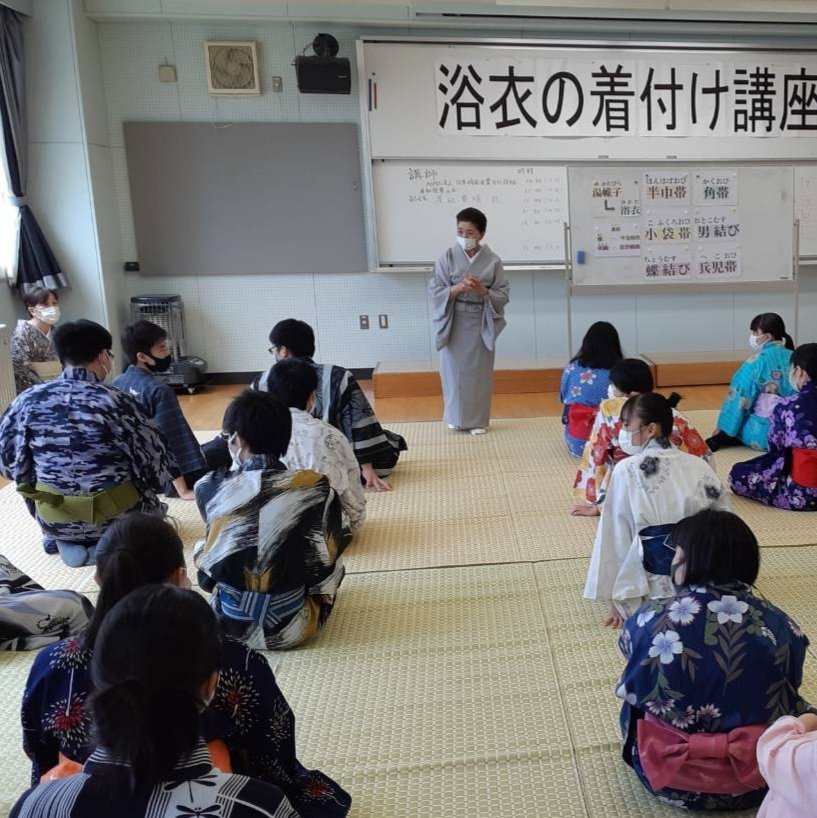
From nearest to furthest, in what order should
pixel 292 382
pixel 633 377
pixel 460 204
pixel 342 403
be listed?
pixel 292 382 < pixel 633 377 < pixel 342 403 < pixel 460 204

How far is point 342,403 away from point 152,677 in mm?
2625

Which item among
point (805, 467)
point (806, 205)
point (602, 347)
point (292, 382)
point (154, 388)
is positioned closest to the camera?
point (292, 382)

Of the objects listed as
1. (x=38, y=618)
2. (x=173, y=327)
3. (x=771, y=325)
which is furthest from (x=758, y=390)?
(x=173, y=327)

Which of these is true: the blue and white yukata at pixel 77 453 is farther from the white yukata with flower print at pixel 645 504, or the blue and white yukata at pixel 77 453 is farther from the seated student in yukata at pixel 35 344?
the seated student in yukata at pixel 35 344

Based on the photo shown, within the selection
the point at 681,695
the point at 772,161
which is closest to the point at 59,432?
the point at 681,695

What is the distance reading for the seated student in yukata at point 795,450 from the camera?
3.08m

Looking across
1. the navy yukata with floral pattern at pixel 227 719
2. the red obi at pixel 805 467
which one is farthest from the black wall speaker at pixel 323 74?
the navy yukata with floral pattern at pixel 227 719

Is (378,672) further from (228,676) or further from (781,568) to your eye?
(781,568)

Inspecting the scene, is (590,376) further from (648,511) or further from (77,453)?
(77,453)

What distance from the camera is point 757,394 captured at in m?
3.90

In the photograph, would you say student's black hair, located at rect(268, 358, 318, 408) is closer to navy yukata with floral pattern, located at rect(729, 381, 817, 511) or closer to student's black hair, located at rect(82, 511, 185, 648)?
student's black hair, located at rect(82, 511, 185, 648)

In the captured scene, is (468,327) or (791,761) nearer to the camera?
(791,761)

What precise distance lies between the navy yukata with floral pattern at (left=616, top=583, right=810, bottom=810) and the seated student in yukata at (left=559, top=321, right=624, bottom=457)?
233cm

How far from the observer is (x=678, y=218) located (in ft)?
19.4
